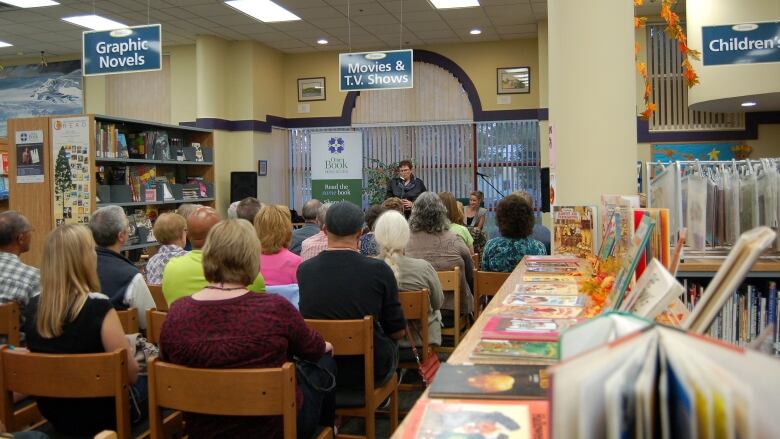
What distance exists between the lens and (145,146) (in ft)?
25.2

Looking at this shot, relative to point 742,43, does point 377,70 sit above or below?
above

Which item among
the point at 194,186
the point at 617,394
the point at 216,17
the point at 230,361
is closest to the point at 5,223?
the point at 230,361

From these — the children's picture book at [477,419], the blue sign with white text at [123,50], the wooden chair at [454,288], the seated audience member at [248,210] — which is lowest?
the wooden chair at [454,288]

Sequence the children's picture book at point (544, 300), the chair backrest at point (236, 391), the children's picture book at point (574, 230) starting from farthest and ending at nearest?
the children's picture book at point (574, 230) → the children's picture book at point (544, 300) → the chair backrest at point (236, 391)

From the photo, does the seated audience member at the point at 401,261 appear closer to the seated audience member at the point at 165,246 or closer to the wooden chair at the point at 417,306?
the wooden chair at the point at 417,306

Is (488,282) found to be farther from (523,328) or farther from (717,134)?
(717,134)

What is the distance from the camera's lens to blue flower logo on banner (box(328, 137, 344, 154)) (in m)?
11.2

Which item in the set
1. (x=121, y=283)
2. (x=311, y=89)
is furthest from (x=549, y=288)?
(x=311, y=89)

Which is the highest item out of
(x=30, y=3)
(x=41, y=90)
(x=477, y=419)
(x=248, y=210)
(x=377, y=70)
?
(x=30, y=3)

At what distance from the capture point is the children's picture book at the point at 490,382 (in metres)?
1.50

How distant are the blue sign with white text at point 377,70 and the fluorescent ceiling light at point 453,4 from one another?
1.26 metres

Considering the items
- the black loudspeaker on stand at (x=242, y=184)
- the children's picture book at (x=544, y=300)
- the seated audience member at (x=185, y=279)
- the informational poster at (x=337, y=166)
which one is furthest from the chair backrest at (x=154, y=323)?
the informational poster at (x=337, y=166)

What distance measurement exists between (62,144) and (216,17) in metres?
3.76

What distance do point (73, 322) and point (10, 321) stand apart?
114 centimetres
